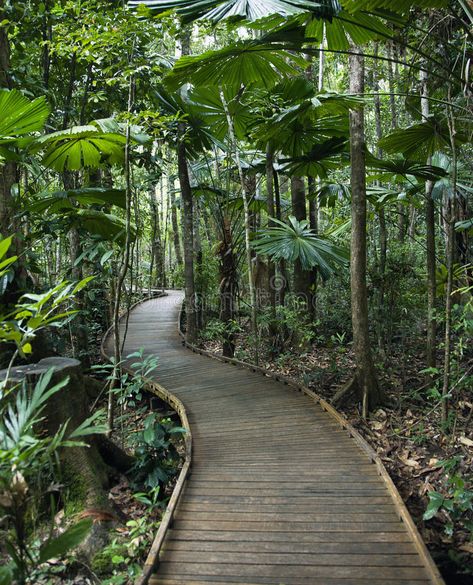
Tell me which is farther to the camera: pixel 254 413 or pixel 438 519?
pixel 254 413

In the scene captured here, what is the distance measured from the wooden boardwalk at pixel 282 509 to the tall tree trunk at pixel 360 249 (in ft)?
2.90

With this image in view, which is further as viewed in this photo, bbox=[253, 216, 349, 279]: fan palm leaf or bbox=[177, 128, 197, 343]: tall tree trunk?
bbox=[177, 128, 197, 343]: tall tree trunk

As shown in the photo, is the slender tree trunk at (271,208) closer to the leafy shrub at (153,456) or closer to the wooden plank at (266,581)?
the leafy shrub at (153,456)

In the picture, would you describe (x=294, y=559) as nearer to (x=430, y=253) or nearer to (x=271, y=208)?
(x=430, y=253)

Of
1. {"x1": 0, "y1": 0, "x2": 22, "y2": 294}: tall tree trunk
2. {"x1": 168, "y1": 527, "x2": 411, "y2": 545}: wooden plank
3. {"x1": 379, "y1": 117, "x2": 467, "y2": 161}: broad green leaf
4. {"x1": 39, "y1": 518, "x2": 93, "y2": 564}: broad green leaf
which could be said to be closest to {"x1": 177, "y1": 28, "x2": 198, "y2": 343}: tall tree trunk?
{"x1": 0, "y1": 0, "x2": 22, "y2": 294}: tall tree trunk

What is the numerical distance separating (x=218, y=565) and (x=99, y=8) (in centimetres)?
653

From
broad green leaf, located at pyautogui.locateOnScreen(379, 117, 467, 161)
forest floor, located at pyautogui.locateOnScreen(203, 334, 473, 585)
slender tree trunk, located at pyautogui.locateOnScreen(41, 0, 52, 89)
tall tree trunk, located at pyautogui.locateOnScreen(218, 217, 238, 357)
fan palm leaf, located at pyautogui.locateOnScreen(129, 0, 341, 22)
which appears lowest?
forest floor, located at pyautogui.locateOnScreen(203, 334, 473, 585)

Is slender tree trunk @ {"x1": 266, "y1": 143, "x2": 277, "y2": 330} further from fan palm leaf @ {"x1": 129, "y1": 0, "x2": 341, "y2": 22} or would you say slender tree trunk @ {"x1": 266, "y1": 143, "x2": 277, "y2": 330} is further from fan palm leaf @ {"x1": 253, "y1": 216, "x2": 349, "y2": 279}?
fan palm leaf @ {"x1": 129, "y1": 0, "x2": 341, "y2": 22}

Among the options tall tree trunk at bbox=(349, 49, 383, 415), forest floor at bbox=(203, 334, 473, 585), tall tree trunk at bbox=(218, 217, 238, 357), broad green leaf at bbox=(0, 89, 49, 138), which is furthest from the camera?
tall tree trunk at bbox=(218, 217, 238, 357)

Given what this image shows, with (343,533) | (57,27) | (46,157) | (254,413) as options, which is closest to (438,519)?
(343,533)

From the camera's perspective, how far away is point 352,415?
5547 millimetres

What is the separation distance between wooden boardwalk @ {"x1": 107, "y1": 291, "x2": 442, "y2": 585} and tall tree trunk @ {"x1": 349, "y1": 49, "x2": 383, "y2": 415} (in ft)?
2.90

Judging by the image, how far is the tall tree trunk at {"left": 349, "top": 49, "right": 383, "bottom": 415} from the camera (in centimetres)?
527

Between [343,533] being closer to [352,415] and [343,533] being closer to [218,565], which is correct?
[218,565]
